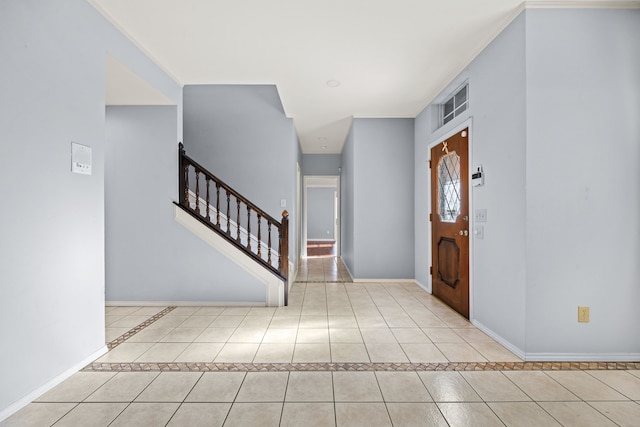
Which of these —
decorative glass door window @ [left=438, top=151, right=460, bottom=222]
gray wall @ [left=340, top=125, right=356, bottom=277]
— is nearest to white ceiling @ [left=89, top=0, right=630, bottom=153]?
decorative glass door window @ [left=438, top=151, right=460, bottom=222]

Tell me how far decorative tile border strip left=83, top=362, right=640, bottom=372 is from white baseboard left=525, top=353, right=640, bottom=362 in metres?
0.03

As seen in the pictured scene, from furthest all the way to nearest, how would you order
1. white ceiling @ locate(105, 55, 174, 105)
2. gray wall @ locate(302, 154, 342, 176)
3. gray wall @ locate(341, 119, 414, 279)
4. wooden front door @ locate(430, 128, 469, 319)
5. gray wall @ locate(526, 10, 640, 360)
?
1. gray wall @ locate(302, 154, 342, 176)
2. gray wall @ locate(341, 119, 414, 279)
3. wooden front door @ locate(430, 128, 469, 319)
4. white ceiling @ locate(105, 55, 174, 105)
5. gray wall @ locate(526, 10, 640, 360)

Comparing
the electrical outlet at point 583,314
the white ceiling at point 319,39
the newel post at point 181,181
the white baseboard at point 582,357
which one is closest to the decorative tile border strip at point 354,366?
the white baseboard at point 582,357

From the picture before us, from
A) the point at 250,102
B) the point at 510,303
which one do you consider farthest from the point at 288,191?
the point at 510,303

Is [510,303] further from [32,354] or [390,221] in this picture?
[32,354]

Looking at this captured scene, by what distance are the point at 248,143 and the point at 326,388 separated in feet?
14.2

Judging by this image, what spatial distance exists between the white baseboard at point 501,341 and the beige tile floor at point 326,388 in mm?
60

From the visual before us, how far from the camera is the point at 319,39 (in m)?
2.99

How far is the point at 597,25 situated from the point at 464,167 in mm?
1531

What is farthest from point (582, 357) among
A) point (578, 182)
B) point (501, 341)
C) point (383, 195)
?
point (383, 195)

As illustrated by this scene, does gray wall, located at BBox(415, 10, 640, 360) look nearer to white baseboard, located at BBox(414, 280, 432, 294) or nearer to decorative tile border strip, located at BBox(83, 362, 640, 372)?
decorative tile border strip, located at BBox(83, 362, 640, 372)

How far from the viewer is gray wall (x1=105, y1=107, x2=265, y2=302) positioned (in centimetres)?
393

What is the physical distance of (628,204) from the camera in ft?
8.05

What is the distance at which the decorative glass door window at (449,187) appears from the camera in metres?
3.75
